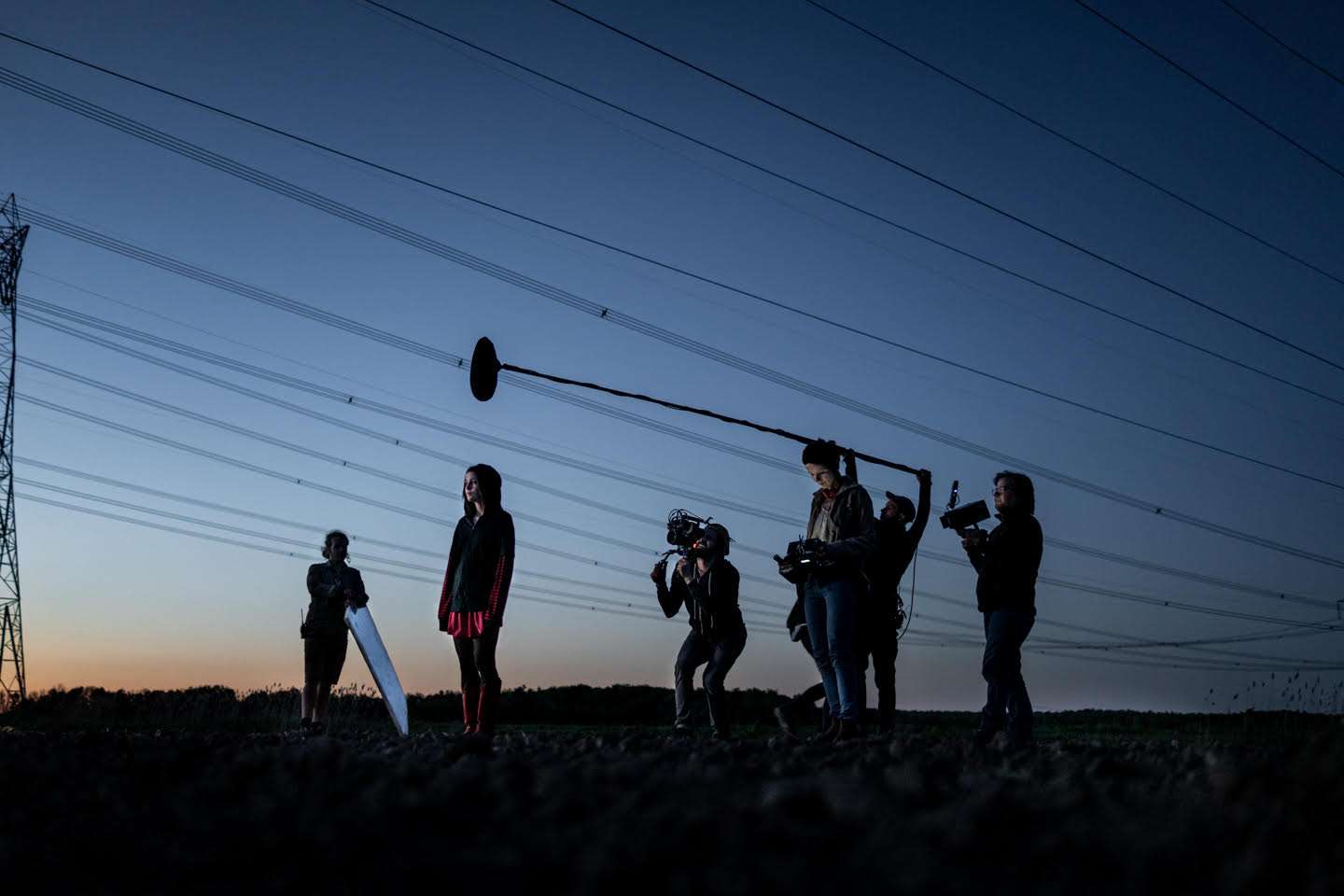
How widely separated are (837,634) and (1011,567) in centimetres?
134

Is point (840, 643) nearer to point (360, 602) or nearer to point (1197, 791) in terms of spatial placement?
point (1197, 791)

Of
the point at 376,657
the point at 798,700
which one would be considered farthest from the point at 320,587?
the point at 798,700

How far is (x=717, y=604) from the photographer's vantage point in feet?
37.6

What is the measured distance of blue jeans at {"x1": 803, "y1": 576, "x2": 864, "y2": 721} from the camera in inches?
339

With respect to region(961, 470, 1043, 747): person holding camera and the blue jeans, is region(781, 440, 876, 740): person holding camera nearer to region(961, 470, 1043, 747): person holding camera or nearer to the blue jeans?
the blue jeans

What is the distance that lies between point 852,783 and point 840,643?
4.73 meters

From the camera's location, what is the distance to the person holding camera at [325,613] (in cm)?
1267

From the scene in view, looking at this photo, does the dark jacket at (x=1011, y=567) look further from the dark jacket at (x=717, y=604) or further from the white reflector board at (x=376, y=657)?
the white reflector board at (x=376, y=657)

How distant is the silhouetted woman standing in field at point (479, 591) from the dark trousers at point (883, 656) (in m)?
3.31

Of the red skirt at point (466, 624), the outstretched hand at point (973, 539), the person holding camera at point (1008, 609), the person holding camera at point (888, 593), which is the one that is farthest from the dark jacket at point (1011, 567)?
the red skirt at point (466, 624)

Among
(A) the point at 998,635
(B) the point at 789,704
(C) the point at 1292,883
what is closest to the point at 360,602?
(B) the point at 789,704

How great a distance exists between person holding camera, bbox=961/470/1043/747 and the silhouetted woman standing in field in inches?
143

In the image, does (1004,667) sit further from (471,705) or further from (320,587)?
(320,587)

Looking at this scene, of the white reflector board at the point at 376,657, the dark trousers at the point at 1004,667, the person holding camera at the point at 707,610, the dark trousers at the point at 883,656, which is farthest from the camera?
the white reflector board at the point at 376,657
